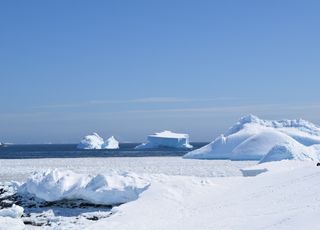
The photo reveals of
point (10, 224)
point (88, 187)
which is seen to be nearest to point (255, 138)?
point (88, 187)

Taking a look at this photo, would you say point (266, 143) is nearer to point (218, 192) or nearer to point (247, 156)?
point (247, 156)

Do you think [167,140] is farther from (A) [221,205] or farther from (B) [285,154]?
(A) [221,205]

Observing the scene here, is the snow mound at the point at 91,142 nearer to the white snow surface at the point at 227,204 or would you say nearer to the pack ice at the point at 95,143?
the pack ice at the point at 95,143

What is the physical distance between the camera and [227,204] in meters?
16.2

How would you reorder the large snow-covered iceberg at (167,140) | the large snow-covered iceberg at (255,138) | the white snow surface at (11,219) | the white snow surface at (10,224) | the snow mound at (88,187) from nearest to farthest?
the white snow surface at (10,224) → the white snow surface at (11,219) → the snow mound at (88,187) → the large snow-covered iceberg at (255,138) → the large snow-covered iceberg at (167,140)

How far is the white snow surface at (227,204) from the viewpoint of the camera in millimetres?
12375

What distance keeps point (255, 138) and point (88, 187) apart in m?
39.7

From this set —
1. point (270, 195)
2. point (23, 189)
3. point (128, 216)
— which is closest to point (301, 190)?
point (270, 195)

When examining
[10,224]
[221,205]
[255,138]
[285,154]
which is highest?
[255,138]

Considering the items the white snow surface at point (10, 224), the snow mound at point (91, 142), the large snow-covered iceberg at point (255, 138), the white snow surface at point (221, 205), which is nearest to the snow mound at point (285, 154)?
the large snow-covered iceberg at point (255, 138)

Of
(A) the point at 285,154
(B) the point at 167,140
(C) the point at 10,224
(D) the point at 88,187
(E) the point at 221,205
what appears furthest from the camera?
(B) the point at 167,140

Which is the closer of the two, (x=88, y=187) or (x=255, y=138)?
(x=88, y=187)

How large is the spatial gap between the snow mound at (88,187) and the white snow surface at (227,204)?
1193mm

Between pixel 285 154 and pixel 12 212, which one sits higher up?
pixel 285 154
